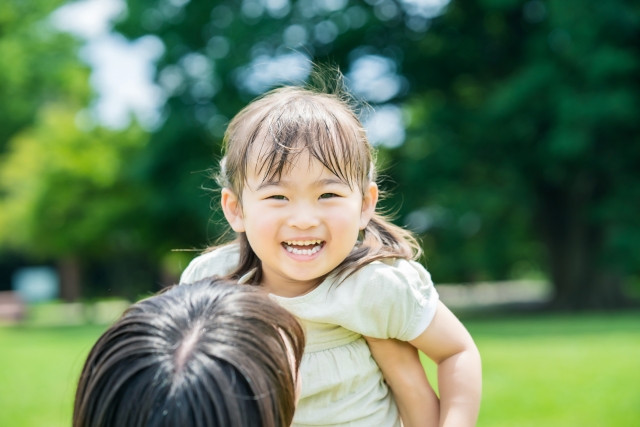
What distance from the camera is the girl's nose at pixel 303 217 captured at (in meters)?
1.68

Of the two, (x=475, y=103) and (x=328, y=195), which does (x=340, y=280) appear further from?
(x=475, y=103)

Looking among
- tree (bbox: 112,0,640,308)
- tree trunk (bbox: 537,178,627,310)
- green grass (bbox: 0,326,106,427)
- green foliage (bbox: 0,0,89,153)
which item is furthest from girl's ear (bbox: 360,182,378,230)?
green foliage (bbox: 0,0,89,153)

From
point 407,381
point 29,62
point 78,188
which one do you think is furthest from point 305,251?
point 29,62

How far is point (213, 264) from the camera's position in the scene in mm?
2062

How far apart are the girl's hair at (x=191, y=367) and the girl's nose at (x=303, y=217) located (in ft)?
1.38

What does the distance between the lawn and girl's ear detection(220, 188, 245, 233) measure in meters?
1.63

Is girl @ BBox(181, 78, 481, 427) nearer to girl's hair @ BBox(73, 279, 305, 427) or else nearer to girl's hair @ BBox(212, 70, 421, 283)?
girl's hair @ BBox(212, 70, 421, 283)

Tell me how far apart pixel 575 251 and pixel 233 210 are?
19.3 m

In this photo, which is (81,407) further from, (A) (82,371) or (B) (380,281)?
(B) (380,281)

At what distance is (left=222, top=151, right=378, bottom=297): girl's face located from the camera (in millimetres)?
1700

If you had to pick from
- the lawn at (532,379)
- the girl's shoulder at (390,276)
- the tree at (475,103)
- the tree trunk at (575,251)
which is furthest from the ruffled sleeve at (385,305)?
the tree trunk at (575,251)

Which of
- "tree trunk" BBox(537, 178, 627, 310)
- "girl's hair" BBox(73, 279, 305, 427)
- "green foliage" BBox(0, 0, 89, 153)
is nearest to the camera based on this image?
"girl's hair" BBox(73, 279, 305, 427)

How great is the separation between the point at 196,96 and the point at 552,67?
8.30 m

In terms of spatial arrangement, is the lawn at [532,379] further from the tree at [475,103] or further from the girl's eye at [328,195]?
the tree at [475,103]
